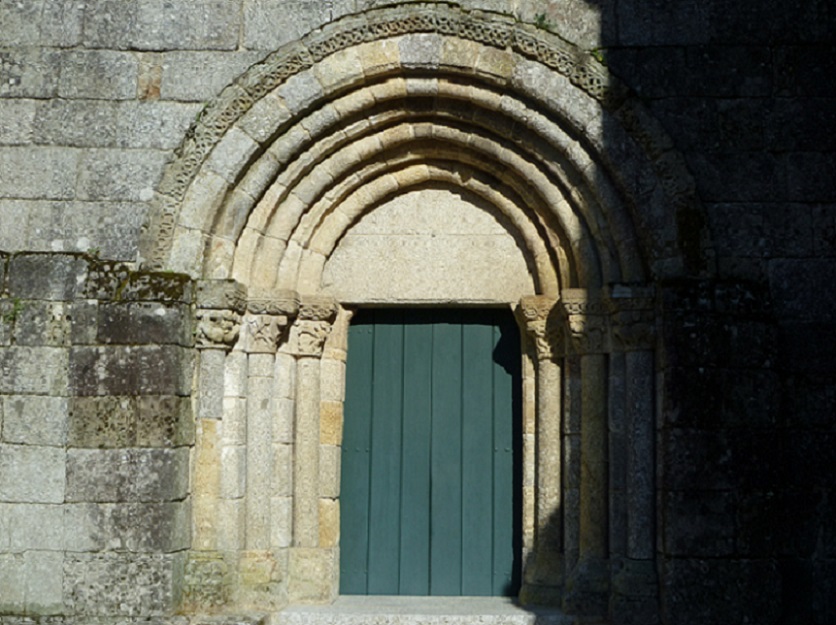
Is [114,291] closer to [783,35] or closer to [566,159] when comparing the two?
[566,159]

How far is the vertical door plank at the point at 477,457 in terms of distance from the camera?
285 inches

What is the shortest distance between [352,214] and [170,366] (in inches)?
61.5

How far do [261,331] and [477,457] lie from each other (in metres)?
1.61

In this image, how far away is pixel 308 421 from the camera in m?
7.07

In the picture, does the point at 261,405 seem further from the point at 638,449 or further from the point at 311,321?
the point at 638,449

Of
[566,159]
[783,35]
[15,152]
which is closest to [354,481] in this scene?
[566,159]

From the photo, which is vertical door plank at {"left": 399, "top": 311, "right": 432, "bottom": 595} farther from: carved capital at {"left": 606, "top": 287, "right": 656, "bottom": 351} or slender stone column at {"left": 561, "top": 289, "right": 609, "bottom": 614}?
carved capital at {"left": 606, "top": 287, "right": 656, "bottom": 351}

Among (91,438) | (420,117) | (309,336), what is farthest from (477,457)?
(91,438)

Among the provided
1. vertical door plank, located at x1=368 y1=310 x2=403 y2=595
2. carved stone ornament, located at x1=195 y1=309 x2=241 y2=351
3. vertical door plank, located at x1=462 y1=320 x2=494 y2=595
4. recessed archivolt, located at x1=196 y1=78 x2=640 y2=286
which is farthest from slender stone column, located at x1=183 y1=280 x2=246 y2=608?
vertical door plank, located at x1=462 y1=320 x2=494 y2=595

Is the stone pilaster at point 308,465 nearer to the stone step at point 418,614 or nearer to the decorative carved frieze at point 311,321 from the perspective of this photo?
the decorative carved frieze at point 311,321

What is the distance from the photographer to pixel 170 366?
252 inches

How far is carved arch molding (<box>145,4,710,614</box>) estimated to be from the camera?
6.57 metres

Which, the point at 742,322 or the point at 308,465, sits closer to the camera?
the point at 742,322

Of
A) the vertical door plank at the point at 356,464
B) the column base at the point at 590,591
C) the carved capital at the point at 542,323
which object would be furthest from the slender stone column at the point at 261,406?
the column base at the point at 590,591
